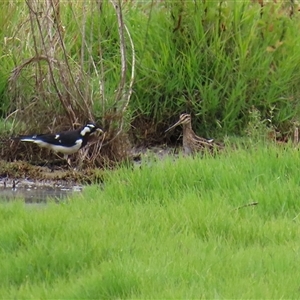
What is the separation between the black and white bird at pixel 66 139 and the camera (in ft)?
29.5

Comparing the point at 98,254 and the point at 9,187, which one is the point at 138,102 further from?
the point at 98,254

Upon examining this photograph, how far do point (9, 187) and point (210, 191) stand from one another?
97.8 inches

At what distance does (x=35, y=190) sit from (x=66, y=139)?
644 mm

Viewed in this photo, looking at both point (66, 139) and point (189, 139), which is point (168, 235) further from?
point (189, 139)

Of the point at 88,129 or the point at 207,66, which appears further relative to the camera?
the point at 207,66

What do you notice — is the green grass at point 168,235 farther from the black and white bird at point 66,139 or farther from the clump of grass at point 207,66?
the clump of grass at point 207,66

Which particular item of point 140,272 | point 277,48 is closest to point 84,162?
point 277,48

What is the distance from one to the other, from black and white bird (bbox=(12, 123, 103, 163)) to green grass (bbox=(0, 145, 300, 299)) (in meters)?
1.37

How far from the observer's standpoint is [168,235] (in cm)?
595

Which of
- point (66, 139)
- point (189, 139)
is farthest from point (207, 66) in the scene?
point (66, 139)

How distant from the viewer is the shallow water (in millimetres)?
Answer: 8156

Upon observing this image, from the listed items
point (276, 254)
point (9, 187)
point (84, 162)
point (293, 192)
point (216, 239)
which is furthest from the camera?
point (84, 162)

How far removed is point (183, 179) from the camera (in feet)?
24.0

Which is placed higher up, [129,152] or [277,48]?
[277,48]
